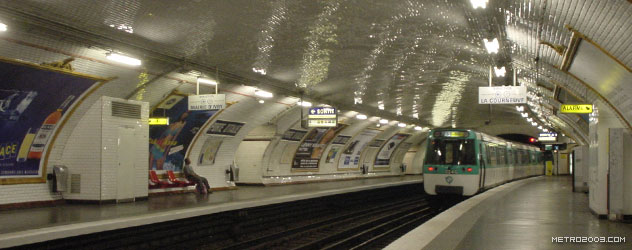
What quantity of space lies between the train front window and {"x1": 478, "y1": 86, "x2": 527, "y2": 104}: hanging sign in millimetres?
A: 4549

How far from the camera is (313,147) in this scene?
2397 cm

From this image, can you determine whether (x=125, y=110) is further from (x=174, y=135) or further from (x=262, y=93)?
(x=262, y=93)

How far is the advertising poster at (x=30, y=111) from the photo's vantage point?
9.96 meters

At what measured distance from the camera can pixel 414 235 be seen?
265 inches

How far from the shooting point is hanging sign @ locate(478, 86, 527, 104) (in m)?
12.4

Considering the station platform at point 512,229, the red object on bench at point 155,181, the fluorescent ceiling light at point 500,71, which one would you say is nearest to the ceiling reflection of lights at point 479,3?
the station platform at point 512,229

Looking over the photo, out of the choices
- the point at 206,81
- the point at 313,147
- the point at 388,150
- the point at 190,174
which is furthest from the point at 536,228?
the point at 388,150

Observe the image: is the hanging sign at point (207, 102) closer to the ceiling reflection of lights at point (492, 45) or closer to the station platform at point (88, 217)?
the station platform at point (88, 217)

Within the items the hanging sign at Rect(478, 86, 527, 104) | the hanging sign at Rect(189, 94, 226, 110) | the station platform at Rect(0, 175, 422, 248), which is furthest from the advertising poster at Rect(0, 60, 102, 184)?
the hanging sign at Rect(478, 86, 527, 104)

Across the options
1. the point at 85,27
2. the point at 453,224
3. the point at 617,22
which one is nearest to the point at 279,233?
the point at 453,224

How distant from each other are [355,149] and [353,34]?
1915 centimetres

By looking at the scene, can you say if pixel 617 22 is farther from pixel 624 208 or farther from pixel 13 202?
pixel 13 202

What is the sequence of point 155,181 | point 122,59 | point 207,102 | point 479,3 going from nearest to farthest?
point 479,3 < point 122,59 < point 207,102 < point 155,181

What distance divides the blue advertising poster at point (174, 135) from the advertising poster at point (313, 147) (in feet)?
24.5
